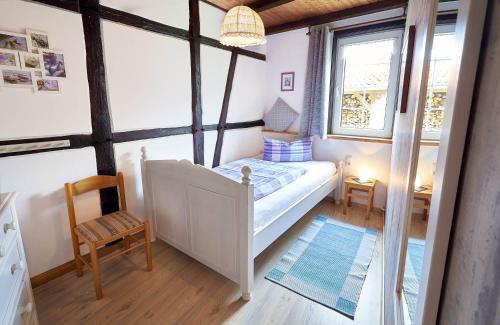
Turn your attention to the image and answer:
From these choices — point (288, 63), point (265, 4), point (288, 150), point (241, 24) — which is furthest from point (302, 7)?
point (288, 150)

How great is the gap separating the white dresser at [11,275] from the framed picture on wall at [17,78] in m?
0.84

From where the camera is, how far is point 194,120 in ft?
9.71

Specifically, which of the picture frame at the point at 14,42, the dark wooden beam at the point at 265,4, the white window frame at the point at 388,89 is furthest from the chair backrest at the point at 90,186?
the white window frame at the point at 388,89

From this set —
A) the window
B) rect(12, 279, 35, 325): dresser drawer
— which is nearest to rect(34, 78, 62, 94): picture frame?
rect(12, 279, 35, 325): dresser drawer

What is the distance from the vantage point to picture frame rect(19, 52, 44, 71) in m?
1.70

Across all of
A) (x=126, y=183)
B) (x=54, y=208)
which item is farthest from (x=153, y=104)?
(x=54, y=208)

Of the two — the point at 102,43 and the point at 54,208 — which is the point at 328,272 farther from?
the point at 102,43

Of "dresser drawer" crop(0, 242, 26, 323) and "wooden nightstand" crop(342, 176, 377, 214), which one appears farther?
"wooden nightstand" crop(342, 176, 377, 214)

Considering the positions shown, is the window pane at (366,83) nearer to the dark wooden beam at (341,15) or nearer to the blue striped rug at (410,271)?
the dark wooden beam at (341,15)

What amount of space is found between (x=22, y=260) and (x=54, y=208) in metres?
0.69

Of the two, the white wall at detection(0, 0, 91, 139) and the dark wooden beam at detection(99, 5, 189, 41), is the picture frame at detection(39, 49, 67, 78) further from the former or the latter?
the dark wooden beam at detection(99, 5, 189, 41)

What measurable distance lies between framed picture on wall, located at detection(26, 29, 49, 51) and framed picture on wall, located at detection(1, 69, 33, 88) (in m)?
0.19

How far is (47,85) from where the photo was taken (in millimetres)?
1816

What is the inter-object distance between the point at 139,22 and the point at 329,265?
2757 mm
